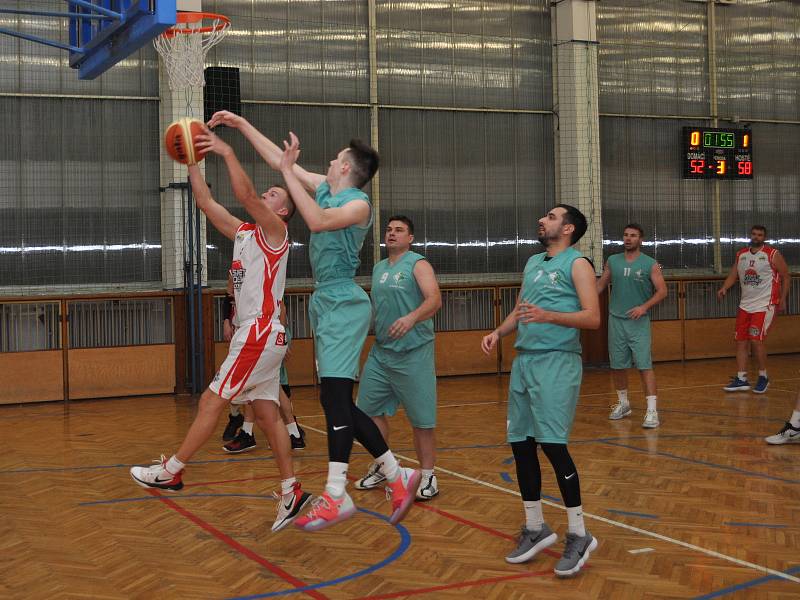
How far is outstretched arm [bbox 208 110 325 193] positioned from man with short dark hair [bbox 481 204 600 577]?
1.22 m

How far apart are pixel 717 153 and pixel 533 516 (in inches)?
462

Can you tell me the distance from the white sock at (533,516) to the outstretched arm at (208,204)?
2.16 meters

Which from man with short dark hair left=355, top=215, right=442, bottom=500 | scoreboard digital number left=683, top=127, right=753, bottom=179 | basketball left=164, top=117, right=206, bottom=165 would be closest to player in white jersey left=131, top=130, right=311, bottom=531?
basketball left=164, top=117, right=206, bottom=165

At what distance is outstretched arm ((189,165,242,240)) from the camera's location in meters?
4.81

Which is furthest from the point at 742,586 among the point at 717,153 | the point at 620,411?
the point at 717,153

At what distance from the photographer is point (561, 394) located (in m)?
4.47

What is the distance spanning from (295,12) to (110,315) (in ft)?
16.0

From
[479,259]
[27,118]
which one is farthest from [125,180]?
[479,259]

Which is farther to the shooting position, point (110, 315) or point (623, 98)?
point (623, 98)

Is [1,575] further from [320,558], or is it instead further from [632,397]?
[632,397]

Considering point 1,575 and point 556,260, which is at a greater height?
point 556,260

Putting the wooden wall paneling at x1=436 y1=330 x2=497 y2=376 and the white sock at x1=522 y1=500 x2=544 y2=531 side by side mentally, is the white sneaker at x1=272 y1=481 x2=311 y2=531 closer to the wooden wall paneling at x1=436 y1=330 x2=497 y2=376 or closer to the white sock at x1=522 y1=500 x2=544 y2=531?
the white sock at x1=522 y1=500 x2=544 y2=531

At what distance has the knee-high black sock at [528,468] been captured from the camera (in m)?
4.60

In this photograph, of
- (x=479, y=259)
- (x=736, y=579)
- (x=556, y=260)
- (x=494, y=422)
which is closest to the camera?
(x=736, y=579)
